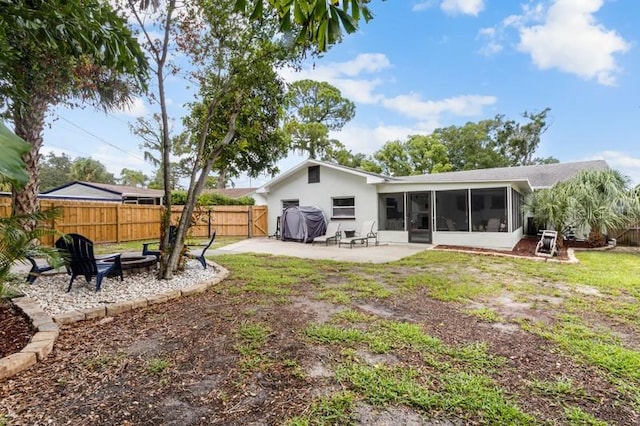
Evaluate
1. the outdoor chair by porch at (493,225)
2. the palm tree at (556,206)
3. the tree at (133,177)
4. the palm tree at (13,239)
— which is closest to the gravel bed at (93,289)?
the palm tree at (13,239)

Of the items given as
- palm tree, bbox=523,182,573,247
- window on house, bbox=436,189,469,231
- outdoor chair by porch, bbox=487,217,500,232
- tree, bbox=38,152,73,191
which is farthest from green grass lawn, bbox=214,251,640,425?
tree, bbox=38,152,73,191

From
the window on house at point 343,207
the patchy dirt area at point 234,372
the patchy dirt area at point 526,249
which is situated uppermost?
the window on house at point 343,207

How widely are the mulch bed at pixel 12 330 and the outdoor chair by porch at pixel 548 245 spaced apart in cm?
1122

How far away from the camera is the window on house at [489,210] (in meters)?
11.0

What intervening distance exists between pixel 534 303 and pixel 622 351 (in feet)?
5.56

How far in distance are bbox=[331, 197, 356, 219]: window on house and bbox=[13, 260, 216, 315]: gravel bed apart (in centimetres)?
870

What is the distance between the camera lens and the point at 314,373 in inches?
110

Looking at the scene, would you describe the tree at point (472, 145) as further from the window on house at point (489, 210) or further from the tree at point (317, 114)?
the window on house at point (489, 210)

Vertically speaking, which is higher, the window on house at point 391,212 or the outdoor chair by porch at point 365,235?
the window on house at point 391,212

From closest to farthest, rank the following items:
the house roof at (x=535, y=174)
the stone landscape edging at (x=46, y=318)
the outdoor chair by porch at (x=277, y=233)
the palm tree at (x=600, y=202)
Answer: the stone landscape edging at (x=46, y=318), the palm tree at (x=600, y=202), the house roof at (x=535, y=174), the outdoor chair by porch at (x=277, y=233)

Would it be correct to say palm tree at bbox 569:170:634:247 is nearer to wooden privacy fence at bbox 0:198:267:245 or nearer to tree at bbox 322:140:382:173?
wooden privacy fence at bbox 0:198:267:245

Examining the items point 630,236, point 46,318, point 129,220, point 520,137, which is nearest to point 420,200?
point 630,236

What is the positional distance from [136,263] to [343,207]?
31.8 feet

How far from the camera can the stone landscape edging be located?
2.82 metres
